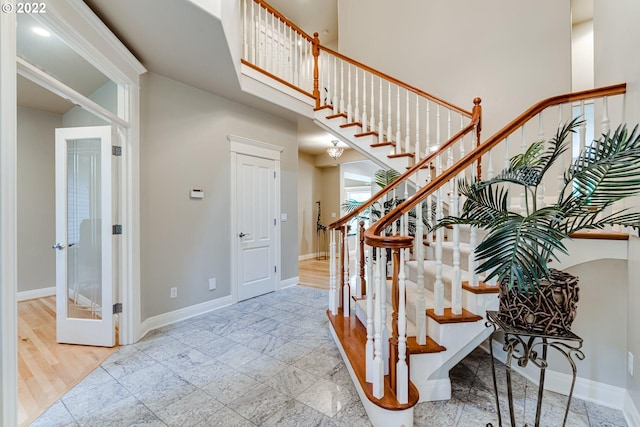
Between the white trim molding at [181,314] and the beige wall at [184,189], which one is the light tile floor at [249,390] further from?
the beige wall at [184,189]

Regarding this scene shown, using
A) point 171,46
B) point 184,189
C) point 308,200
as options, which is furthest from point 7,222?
point 308,200

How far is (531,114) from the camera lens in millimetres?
1521

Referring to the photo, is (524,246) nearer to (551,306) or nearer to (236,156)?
(551,306)

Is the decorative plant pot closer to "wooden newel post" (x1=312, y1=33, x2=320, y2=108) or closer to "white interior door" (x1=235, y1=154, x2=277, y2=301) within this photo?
"white interior door" (x1=235, y1=154, x2=277, y2=301)

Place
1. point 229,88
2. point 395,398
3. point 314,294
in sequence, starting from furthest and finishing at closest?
point 314,294
point 229,88
point 395,398

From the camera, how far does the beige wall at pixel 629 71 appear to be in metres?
1.41

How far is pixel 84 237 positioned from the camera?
2570 millimetres

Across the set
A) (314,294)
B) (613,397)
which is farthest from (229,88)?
(613,397)

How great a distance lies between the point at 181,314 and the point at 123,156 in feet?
5.68

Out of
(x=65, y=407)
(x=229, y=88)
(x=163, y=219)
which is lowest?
(x=65, y=407)

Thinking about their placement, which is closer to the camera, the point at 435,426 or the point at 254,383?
the point at 435,426

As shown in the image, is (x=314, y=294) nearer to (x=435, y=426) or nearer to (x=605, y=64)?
(x=435, y=426)

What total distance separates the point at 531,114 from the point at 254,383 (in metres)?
2.42

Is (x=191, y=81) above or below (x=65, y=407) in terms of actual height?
above
